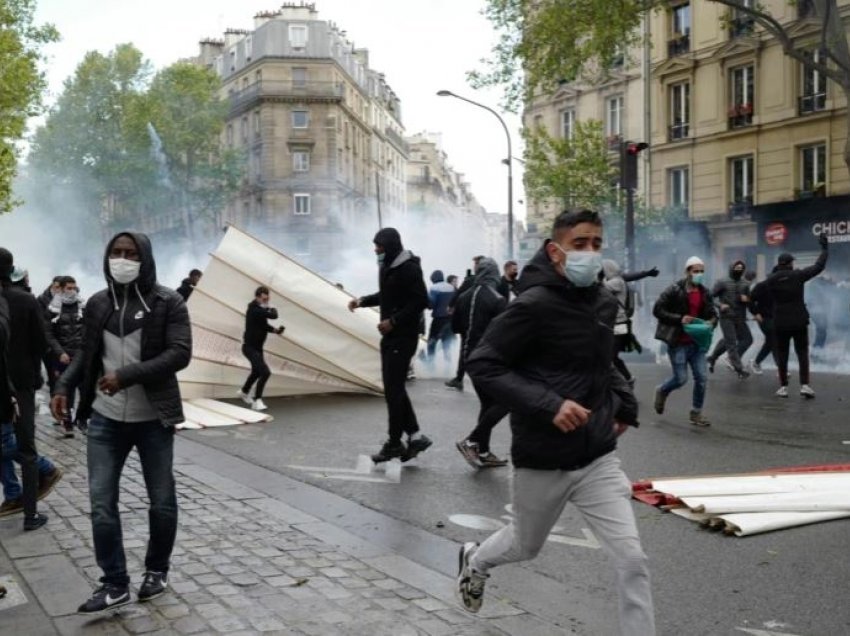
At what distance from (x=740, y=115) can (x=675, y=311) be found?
2431 centimetres

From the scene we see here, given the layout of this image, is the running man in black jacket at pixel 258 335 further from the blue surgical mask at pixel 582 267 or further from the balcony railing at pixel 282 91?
the balcony railing at pixel 282 91

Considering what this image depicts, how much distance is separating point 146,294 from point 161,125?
62.1 m

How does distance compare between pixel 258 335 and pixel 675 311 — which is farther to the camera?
pixel 258 335

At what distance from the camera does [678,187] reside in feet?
119

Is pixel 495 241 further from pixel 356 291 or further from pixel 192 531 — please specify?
pixel 192 531

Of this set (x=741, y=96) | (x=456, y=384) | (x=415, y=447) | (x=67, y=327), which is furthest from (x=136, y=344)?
(x=741, y=96)

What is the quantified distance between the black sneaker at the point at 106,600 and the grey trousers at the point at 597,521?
1.72 metres

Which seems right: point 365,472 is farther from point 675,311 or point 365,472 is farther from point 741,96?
point 741,96

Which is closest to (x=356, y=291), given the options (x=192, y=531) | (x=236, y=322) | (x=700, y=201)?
(x=700, y=201)

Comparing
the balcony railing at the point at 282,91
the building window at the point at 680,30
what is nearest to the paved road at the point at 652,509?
the building window at the point at 680,30

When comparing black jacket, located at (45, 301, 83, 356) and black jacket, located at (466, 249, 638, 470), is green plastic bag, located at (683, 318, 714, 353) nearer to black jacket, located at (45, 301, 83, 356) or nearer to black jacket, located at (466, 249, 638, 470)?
black jacket, located at (466, 249, 638, 470)

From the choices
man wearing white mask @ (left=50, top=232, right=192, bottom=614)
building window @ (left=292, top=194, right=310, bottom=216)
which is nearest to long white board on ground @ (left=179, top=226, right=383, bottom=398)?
man wearing white mask @ (left=50, top=232, right=192, bottom=614)

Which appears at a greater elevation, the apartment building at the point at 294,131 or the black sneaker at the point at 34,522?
the apartment building at the point at 294,131

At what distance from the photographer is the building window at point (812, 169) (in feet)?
98.7
